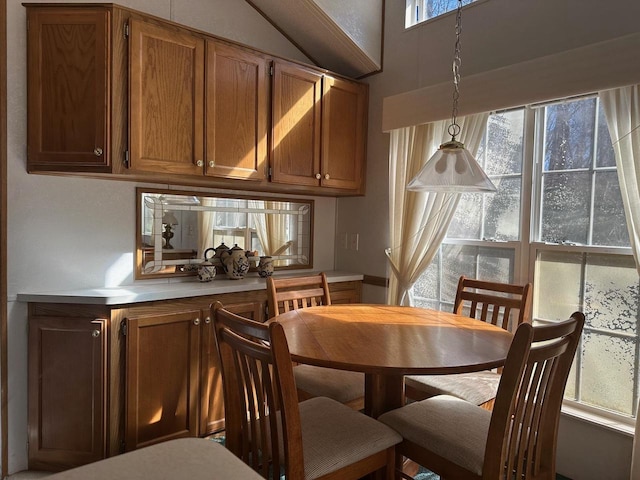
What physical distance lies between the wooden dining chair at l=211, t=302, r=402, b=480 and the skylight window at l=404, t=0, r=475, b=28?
2425 mm

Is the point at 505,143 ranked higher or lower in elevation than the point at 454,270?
higher

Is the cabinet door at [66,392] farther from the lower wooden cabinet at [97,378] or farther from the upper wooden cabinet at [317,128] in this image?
the upper wooden cabinet at [317,128]

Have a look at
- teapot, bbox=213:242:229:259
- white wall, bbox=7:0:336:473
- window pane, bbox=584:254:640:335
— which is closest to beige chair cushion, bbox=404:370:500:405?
window pane, bbox=584:254:640:335

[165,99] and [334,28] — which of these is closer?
[165,99]

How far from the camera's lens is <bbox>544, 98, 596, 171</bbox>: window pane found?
2.19 m

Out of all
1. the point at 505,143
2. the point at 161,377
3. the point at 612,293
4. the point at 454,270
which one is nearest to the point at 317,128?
the point at 505,143

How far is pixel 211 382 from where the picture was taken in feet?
8.21

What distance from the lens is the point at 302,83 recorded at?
288 centimetres

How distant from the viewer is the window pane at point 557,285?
89.0 inches

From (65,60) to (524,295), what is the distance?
2.58 metres

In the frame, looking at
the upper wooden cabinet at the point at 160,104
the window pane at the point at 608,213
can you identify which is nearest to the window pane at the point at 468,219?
the window pane at the point at 608,213

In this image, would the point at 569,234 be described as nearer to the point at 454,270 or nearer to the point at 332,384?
the point at 454,270

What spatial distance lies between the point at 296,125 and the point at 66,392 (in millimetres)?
2024

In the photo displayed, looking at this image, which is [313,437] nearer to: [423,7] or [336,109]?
[336,109]
